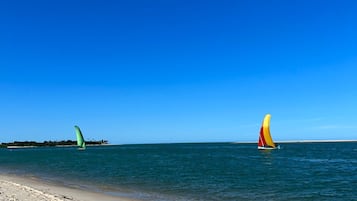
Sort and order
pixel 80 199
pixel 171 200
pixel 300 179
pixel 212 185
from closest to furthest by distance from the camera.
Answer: pixel 80 199
pixel 171 200
pixel 212 185
pixel 300 179

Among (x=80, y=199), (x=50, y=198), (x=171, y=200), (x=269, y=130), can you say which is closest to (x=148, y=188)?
(x=171, y=200)

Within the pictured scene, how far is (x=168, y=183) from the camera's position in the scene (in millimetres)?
34188

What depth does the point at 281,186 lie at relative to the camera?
32.0 meters

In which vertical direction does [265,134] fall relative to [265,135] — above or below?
above

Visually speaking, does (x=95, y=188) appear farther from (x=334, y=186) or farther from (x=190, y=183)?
(x=334, y=186)

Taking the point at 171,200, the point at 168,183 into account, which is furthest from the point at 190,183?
the point at 171,200

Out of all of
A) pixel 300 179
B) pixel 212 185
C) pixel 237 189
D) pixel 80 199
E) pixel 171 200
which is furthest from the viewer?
pixel 300 179

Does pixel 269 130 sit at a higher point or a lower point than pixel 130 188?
higher

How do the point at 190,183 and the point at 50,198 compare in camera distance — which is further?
the point at 190,183

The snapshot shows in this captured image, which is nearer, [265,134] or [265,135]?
[265,134]

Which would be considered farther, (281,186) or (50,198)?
(281,186)

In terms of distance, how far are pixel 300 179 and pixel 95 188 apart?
18.9 meters

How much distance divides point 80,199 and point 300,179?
22461mm

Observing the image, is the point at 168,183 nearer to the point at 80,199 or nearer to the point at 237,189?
the point at 237,189
